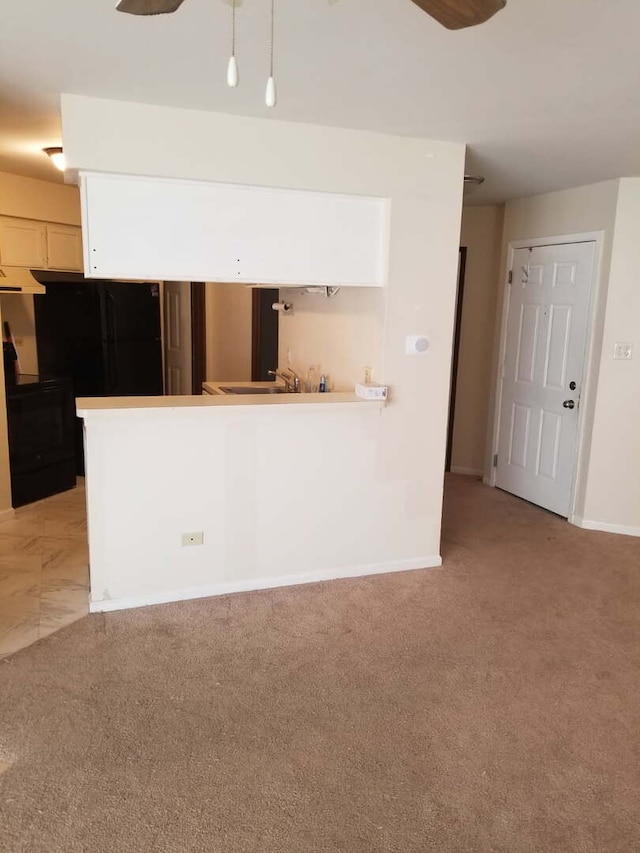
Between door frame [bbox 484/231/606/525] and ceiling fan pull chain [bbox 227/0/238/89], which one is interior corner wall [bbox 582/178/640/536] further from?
ceiling fan pull chain [bbox 227/0/238/89]

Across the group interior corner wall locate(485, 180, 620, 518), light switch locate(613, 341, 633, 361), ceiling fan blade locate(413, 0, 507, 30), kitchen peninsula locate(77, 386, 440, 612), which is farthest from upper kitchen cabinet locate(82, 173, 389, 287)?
light switch locate(613, 341, 633, 361)

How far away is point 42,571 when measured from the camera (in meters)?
3.51

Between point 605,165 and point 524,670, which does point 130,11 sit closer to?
point 524,670

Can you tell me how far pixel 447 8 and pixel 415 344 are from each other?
2.08 meters

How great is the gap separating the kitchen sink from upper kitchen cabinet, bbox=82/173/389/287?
5.05 ft

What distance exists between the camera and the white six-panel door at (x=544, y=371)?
4.45 m

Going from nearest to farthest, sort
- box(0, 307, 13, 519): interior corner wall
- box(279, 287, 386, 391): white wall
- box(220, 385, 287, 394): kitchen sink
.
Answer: box(279, 287, 386, 391): white wall
box(0, 307, 13, 519): interior corner wall
box(220, 385, 287, 394): kitchen sink

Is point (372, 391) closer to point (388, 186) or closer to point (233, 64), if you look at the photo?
point (388, 186)

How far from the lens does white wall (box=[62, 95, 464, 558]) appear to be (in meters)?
2.74

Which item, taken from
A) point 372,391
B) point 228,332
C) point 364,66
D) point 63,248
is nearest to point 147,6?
point 364,66

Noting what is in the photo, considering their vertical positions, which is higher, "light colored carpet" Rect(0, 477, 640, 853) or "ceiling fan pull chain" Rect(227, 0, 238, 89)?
"ceiling fan pull chain" Rect(227, 0, 238, 89)

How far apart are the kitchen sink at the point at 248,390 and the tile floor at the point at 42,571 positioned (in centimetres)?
138

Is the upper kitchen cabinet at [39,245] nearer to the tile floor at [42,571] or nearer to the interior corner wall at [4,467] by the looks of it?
the interior corner wall at [4,467]

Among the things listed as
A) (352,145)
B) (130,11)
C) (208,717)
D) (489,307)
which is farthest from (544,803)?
(489,307)
